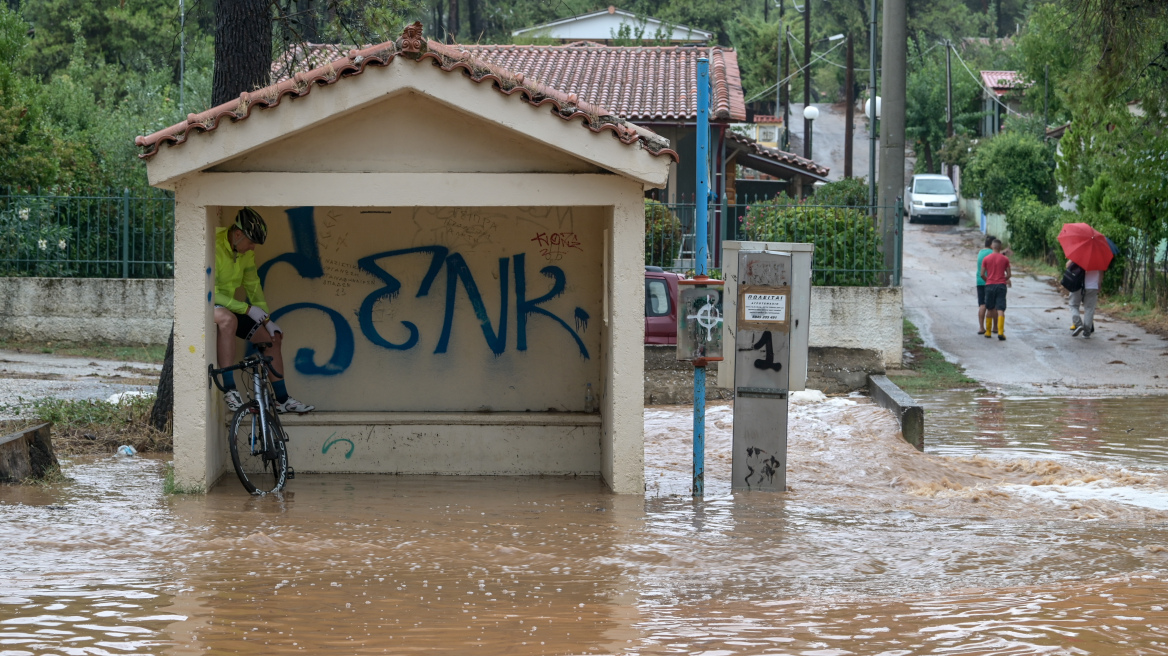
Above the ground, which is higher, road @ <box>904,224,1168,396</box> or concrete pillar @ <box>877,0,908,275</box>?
concrete pillar @ <box>877,0,908,275</box>

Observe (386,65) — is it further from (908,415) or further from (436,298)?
(908,415)

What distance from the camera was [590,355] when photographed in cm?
937

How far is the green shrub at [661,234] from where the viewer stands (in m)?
18.3

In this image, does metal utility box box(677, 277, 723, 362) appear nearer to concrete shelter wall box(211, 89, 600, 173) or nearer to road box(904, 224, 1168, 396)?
concrete shelter wall box(211, 89, 600, 173)

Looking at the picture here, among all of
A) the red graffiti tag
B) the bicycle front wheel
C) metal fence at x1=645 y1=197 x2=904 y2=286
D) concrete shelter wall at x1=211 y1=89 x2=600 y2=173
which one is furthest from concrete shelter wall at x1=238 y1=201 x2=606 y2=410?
metal fence at x1=645 y1=197 x2=904 y2=286

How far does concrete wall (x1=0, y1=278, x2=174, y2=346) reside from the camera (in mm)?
17594

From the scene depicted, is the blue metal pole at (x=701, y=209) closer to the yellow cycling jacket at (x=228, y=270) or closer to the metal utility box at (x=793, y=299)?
the metal utility box at (x=793, y=299)

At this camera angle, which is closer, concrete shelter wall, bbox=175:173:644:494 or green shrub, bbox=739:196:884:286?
concrete shelter wall, bbox=175:173:644:494

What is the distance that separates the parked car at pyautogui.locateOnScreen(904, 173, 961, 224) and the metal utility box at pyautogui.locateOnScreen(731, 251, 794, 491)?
115 feet

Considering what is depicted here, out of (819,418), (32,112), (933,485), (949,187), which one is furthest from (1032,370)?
(949,187)

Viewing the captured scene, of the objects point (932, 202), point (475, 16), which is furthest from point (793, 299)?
point (475, 16)

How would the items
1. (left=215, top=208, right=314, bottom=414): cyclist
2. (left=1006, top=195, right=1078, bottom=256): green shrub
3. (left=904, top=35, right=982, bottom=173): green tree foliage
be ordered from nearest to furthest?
(left=215, top=208, right=314, bottom=414): cyclist → (left=1006, top=195, right=1078, bottom=256): green shrub → (left=904, top=35, right=982, bottom=173): green tree foliage

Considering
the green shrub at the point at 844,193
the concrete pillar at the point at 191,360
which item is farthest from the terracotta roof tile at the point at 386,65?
the green shrub at the point at 844,193

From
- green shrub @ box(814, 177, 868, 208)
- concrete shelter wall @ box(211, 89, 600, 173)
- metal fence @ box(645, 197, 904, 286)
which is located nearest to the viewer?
concrete shelter wall @ box(211, 89, 600, 173)
